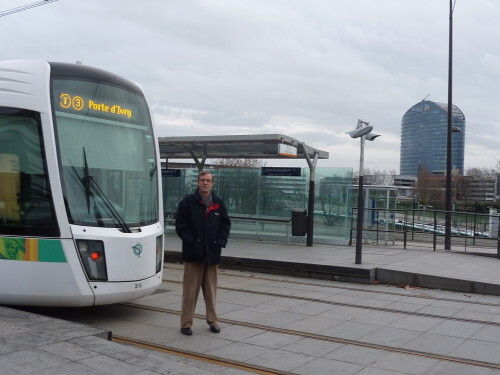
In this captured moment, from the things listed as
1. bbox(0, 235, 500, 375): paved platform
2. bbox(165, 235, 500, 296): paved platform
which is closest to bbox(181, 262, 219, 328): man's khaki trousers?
bbox(0, 235, 500, 375): paved platform

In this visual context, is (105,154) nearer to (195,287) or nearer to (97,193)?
(97,193)

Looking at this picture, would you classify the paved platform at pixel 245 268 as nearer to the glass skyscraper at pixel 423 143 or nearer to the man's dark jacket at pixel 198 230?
the man's dark jacket at pixel 198 230

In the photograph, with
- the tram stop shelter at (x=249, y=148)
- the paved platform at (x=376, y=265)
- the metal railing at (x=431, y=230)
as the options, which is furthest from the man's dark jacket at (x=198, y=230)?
the metal railing at (x=431, y=230)

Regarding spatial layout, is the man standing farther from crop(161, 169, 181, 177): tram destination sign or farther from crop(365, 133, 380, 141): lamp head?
crop(161, 169, 181, 177): tram destination sign

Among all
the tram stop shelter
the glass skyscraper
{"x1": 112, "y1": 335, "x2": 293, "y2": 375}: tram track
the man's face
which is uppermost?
the glass skyscraper

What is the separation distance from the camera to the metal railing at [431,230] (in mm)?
17078

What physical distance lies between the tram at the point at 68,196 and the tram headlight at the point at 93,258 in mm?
12

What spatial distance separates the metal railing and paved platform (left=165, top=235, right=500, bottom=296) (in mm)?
1405

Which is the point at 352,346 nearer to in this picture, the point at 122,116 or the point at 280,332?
the point at 280,332

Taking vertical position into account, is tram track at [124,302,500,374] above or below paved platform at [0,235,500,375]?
below

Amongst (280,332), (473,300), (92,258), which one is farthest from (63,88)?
(473,300)

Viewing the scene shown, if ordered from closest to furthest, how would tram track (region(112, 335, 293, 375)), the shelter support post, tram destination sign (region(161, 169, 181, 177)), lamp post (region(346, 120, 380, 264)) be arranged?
tram track (region(112, 335, 293, 375)), lamp post (region(346, 120, 380, 264)), the shelter support post, tram destination sign (region(161, 169, 181, 177))

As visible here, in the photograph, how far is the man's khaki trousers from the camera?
7039mm

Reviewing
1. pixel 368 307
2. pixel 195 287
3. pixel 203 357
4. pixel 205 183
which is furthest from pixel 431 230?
pixel 203 357
